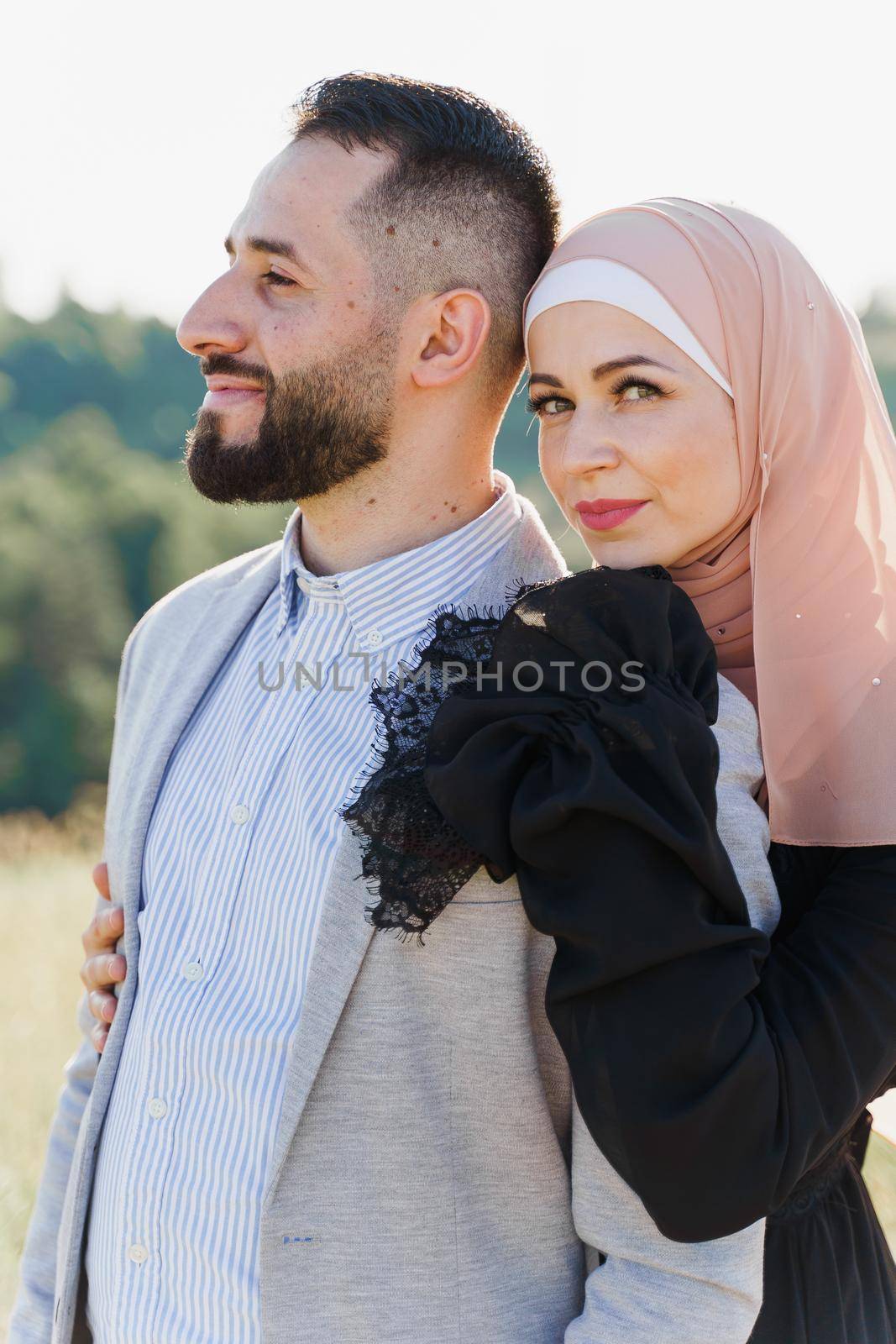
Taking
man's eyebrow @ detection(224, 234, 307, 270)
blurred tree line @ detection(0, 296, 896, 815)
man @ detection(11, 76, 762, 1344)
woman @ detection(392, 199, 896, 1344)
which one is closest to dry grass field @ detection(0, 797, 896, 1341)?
woman @ detection(392, 199, 896, 1344)

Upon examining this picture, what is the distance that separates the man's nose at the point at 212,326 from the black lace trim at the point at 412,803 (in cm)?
71

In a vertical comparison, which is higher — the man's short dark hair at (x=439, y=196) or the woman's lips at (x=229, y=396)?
the man's short dark hair at (x=439, y=196)

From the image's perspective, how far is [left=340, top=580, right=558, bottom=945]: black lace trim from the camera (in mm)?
1692

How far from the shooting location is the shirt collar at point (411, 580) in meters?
2.11

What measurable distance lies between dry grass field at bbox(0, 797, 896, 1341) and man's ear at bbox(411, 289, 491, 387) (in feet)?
7.64

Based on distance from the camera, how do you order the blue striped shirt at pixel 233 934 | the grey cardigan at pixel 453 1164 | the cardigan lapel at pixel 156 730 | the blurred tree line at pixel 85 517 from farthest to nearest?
the blurred tree line at pixel 85 517, the cardigan lapel at pixel 156 730, the blue striped shirt at pixel 233 934, the grey cardigan at pixel 453 1164

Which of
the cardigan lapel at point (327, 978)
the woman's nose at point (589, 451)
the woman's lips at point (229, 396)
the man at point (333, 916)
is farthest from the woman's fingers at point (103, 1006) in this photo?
the woman's nose at point (589, 451)

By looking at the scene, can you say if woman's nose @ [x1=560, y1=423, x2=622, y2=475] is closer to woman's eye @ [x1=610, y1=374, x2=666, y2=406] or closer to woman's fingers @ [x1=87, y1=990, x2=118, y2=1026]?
woman's eye @ [x1=610, y1=374, x2=666, y2=406]

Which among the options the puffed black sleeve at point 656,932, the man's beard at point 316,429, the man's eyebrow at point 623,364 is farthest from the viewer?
the man's beard at point 316,429

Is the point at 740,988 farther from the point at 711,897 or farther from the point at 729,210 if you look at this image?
the point at 729,210

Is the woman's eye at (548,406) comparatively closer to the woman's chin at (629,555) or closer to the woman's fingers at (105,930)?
the woman's chin at (629,555)

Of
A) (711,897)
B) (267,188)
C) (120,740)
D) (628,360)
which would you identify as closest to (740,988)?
(711,897)

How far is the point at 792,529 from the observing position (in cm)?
197

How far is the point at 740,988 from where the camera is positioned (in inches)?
58.2
